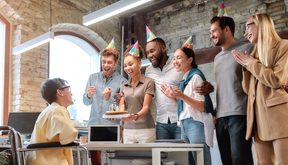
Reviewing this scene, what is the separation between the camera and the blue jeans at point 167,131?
288 cm

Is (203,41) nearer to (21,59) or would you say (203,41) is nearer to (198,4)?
(198,4)

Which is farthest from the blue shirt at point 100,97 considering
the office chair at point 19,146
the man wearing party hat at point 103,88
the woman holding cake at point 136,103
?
the office chair at point 19,146

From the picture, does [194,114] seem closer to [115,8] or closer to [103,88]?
[103,88]

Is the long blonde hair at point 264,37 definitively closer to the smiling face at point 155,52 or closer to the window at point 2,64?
the smiling face at point 155,52

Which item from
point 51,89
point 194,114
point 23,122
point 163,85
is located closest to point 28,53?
point 23,122

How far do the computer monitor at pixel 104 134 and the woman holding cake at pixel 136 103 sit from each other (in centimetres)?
12

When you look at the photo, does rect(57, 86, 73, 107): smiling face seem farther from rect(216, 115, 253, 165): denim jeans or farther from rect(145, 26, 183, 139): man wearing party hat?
rect(216, 115, 253, 165): denim jeans

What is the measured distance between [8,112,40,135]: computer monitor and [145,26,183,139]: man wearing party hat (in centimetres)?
235

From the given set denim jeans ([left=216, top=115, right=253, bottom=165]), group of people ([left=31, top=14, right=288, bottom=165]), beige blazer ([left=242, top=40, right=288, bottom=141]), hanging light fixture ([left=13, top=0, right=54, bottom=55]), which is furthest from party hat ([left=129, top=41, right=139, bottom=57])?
hanging light fixture ([left=13, top=0, right=54, bottom=55])

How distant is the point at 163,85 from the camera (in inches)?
108

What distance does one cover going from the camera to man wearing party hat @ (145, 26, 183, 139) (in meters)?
2.88

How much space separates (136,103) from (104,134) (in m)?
0.39

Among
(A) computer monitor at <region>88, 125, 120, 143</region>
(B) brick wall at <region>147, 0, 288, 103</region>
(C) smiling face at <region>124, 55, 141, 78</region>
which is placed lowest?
(A) computer monitor at <region>88, 125, 120, 143</region>

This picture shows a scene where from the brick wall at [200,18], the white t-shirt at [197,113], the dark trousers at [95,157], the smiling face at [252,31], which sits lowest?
the dark trousers at [95,157]
